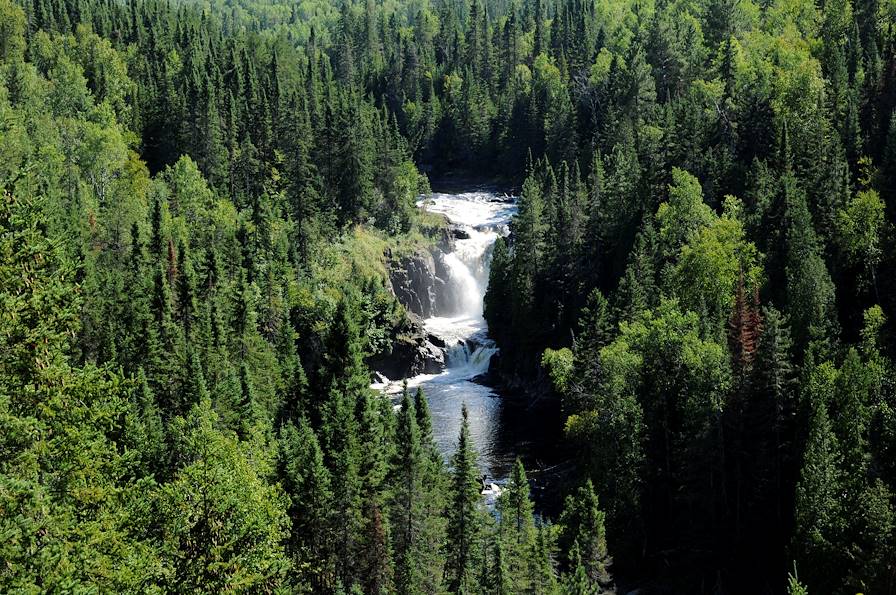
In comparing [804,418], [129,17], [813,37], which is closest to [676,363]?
[804,418]

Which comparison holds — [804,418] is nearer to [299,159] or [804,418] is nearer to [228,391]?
→ [228,391]

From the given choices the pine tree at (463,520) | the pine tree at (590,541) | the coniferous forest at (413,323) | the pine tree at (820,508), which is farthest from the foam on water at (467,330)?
the pine tree at (820,508)

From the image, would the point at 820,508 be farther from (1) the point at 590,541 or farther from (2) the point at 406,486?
(2) the point at 406,486

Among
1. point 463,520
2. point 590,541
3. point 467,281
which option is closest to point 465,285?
point 467,281

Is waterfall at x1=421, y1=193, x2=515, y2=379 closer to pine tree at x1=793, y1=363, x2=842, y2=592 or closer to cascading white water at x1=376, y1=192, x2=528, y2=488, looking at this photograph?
cascading white water at x1=376, y1=192, x2=528, y2=488

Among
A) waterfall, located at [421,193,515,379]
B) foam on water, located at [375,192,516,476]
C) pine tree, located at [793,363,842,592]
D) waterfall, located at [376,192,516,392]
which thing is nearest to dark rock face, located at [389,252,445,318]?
waterfall, located at [376,192,516,392]
